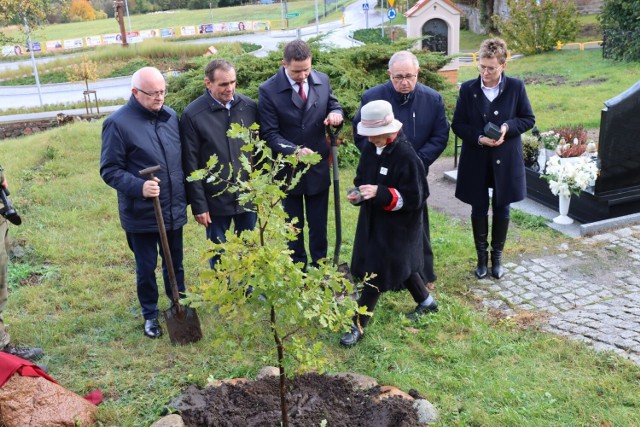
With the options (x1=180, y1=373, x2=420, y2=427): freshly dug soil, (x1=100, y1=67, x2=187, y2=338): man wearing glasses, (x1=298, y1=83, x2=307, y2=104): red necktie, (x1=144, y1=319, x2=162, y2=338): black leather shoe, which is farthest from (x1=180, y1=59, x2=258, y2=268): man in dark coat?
(x1=180, y1=373, x2=420, y2=427): freshly dug soil

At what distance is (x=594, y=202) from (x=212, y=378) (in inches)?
190

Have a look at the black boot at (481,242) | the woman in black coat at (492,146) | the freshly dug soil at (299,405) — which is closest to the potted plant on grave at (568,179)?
the woman in black coat at (492,146)

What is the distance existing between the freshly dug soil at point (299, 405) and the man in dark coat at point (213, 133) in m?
1.20

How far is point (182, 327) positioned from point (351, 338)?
50.3 inches

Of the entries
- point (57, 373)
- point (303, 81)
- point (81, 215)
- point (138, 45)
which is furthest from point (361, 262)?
point (138, 45)

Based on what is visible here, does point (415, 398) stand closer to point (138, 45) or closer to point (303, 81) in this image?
point (303, 81)

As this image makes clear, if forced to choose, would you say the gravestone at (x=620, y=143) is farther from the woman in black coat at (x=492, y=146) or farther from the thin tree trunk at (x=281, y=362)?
the thin tree trunk at (x=281, y=362)

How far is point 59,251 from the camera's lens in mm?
6699

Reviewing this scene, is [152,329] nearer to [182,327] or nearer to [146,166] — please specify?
[182,327]

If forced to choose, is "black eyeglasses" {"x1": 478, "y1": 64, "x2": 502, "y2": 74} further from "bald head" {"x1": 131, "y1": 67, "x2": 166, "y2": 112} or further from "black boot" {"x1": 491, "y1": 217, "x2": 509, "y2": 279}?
"bald head" {"x1": 131, "y1": 67, "x2": 166, "y2": 112}

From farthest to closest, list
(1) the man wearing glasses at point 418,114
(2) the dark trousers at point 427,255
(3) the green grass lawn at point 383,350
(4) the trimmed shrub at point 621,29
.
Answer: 1. (4) the trimmed shrub at point 621,29
2. (2) the dark trousers at point 427,255
3. (1) the man wearing glasses at point 418,114
4. (3) the green grass lawn at point 383,350

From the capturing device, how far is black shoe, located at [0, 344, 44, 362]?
4.58 m

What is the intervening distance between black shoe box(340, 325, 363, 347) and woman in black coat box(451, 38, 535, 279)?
5.28ft

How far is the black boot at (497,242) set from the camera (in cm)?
564
